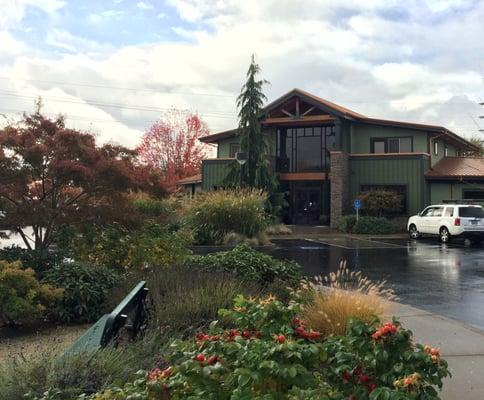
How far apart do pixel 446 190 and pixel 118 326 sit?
1148 inches

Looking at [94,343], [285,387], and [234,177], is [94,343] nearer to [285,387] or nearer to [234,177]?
[285,387]

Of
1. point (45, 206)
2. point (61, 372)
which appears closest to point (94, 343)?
point (61, 372)

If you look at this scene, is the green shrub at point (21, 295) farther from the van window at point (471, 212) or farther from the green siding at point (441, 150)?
the green siding at point (441, 150)

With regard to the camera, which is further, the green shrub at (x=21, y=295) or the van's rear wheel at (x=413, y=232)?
the van's rear wheel at (x=413, y=232)

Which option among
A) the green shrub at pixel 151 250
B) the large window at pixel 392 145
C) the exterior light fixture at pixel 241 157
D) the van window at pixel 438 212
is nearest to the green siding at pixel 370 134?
the large window at pixel 392 145

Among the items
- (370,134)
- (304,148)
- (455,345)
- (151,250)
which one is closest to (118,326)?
(455,345)

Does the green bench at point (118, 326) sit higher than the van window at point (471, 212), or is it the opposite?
the van window at point (471, 212)

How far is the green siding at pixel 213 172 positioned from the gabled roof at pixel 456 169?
492 inches

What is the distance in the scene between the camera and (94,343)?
14.1 ft

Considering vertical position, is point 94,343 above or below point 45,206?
below

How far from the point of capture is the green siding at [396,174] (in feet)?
99.7

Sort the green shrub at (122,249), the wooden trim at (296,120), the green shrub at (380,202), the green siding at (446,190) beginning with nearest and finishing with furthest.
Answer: the green shrub at (122,249) < the green shrub at (380,202) < the green siding at (446,190) < the wooden trim at (296,120)

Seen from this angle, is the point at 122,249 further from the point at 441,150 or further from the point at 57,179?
the point at 441,150

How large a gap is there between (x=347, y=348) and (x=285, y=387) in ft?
1.59
